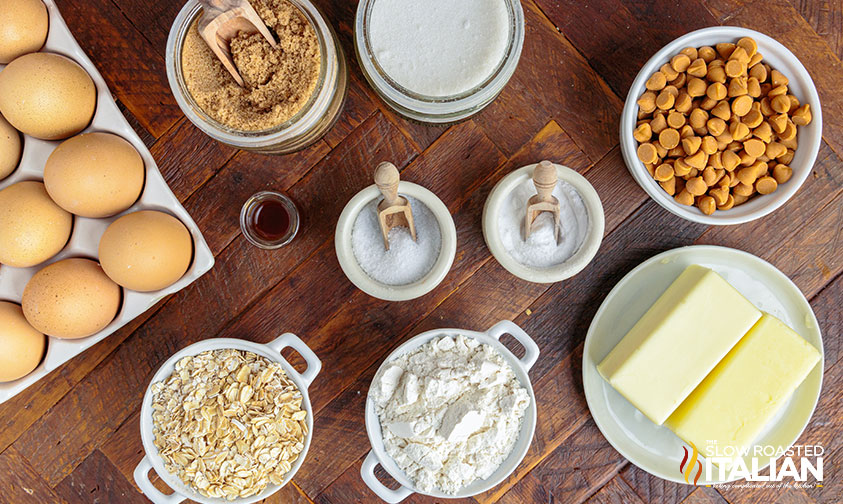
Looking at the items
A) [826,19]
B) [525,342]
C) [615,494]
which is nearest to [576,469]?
[615,494]

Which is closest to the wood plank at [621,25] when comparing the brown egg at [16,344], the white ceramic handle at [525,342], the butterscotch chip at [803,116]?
the butterscotch chip at [803,116]

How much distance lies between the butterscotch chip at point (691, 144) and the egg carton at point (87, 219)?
2.31ft

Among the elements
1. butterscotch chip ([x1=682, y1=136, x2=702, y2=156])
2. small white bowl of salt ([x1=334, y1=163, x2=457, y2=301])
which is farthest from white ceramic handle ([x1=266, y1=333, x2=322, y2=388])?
butterscotch chip ([x1=682, y1=136, x2=702, y2=156])

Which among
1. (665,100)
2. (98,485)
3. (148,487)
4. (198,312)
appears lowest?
(98,485)

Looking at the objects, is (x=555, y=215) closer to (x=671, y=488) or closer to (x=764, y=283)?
(x=764, y=283)

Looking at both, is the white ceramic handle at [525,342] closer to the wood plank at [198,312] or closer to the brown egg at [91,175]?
the wood plank at [198,312]

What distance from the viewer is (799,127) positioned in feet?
2.72

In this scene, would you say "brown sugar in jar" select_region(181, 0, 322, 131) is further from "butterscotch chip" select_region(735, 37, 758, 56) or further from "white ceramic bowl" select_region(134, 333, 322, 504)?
"butterscotch chip" select_region(735, 37, 758, 56)

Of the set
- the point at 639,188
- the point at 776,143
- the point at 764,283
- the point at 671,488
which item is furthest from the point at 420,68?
the point at 671,488

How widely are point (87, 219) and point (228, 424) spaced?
0.36 meters

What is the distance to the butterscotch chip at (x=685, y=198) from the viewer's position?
2.68 feet

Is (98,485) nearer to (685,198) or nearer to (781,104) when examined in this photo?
(685,198)

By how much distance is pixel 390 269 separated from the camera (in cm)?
83

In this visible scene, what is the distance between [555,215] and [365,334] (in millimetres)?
361
